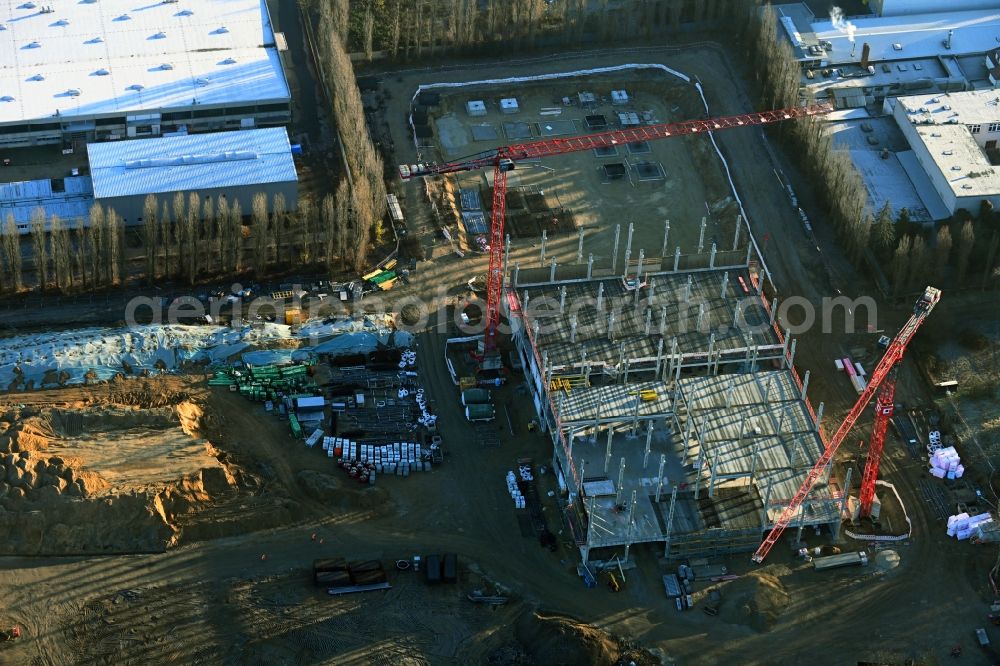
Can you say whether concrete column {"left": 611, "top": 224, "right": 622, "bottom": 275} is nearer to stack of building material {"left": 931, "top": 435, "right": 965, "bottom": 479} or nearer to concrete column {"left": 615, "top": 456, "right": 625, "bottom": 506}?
concrete column {"left": 615, "top": 456, "right": 625, "bottom": 506}

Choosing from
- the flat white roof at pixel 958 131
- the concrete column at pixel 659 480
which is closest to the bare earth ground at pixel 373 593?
the concrete column at pixel 659 480

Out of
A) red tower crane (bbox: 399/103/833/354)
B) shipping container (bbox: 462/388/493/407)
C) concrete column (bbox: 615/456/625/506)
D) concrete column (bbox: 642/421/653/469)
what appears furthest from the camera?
red tower crane (bbox: 399/103/833/354)

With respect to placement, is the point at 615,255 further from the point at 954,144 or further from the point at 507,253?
the point at 954,144

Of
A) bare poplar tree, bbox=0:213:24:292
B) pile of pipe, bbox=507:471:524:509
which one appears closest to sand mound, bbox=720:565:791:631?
pile of pipe, bbox=507:471:524:509

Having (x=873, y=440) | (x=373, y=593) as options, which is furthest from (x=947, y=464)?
(x=373, y=593)

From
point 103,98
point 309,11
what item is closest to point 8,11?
point 103,98

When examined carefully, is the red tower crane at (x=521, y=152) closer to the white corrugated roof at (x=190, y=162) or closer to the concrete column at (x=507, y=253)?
the concrete column at (x=507, y=253)
